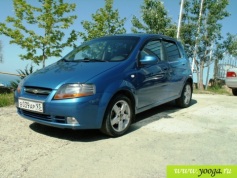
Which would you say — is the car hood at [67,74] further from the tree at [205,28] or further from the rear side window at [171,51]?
the tree at [205,28]

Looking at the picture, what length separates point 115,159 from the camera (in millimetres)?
3348

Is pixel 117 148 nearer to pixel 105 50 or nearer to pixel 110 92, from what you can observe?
pixel 110 92

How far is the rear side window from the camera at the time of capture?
18.7 feet

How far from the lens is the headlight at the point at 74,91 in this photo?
3676 millimetres

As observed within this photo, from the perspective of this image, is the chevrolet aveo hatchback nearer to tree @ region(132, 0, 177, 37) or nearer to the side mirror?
the side mirror

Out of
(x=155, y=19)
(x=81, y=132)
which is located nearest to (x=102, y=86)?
(x=81, y=132)

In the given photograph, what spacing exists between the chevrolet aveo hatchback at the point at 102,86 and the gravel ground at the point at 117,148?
31 cm

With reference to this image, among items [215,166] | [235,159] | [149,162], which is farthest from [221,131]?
[149,162]

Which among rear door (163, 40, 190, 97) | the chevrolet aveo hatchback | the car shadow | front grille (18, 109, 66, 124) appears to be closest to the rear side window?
rear door (163, 40, 190, 97)

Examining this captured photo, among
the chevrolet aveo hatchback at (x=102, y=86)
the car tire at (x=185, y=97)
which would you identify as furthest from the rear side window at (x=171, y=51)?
the car tire at (x=185, y=97)

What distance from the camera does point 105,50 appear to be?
487 centimetres

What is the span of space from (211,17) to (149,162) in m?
13.1

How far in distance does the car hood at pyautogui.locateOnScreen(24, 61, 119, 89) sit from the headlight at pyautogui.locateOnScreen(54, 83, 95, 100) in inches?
3.0

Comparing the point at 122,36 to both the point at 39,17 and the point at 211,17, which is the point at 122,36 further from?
the point at 211,17
